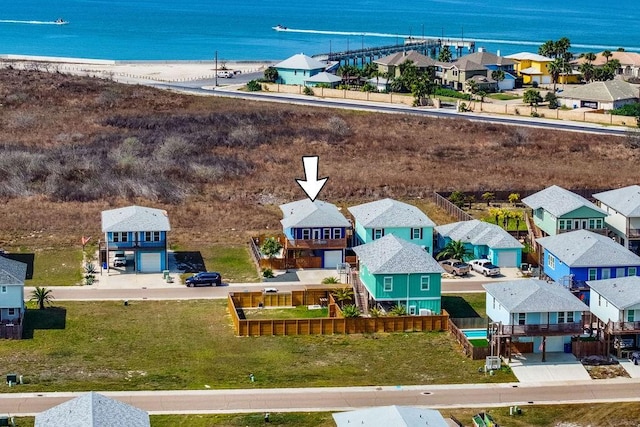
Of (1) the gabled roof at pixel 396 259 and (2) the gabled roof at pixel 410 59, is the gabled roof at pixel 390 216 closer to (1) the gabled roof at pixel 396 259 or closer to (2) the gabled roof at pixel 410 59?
(1) the gabled roof at pixel 396 259

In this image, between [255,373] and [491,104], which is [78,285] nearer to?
[255,373]

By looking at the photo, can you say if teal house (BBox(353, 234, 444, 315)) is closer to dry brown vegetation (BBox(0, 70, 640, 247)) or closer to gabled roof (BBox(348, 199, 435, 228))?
gabled roof (BBox(348, 199, 435, 228))

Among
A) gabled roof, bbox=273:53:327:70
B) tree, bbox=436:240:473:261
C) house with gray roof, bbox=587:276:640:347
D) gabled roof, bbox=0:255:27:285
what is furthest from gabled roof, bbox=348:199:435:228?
gabled roof, bbox=273:53:327:70

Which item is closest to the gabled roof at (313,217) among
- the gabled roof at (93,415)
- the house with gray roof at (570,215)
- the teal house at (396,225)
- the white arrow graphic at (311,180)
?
the teal house at (396,225)

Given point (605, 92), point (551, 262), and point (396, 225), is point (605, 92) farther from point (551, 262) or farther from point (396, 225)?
point (551, 262)

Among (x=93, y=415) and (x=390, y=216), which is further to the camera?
(x=390, y=216)

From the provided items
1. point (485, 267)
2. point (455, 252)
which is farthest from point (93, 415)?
point (455, 252)
